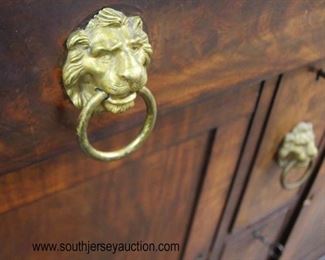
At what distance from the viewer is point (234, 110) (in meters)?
0.49

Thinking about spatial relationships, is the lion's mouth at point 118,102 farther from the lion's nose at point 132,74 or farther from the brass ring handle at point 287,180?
the brass ring handle at point 287,180

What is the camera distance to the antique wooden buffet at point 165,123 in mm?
291

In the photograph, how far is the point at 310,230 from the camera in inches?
35.4

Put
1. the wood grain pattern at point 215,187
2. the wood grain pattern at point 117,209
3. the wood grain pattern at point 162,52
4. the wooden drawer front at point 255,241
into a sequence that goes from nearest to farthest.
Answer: the wood grain pattern at point 162,52, the wood grain pattern at point 117,209, the wood grain pattern at point 215,187, the wooden drawer front at point 255,241

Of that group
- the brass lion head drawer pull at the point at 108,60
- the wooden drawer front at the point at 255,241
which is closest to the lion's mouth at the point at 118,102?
the brass lion head drawer pull at the point at 108,60

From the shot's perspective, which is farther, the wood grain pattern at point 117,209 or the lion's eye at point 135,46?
the wood grain pattern at point 117,209

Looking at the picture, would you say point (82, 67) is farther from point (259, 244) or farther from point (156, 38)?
point (259, 244)

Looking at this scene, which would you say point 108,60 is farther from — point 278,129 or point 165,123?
point 278,129

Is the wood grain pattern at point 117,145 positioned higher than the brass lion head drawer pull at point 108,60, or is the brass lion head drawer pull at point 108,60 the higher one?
the wood grain pattern at point 117,145

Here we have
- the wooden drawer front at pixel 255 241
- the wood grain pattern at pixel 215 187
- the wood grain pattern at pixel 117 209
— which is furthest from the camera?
the wooden drawer front at pixel 255 241

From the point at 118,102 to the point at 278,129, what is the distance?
12.5 inches

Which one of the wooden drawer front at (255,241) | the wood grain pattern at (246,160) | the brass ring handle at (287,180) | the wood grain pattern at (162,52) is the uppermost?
the wooden drawer front at (255,241)

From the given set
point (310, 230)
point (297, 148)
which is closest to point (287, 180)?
point (297, 148)

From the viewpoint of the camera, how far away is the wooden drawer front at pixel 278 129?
1.74ft
